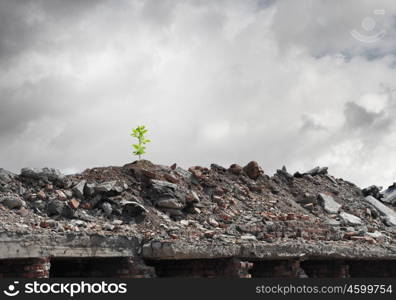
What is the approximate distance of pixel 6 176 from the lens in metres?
9.74

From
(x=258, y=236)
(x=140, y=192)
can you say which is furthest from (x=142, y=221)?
(x=258, y=236)

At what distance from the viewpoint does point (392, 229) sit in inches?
543

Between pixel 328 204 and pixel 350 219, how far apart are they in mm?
894

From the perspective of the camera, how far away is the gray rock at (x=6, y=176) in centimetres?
967

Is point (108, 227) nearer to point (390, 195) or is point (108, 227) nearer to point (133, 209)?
point (133, 209)

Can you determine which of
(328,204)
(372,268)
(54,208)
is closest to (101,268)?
(54,208)

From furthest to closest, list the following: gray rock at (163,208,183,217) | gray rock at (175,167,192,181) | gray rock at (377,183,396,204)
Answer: gray rock at (377,183,396,204) < gray rock at (175,167,192,181) < gray rock at (163,208,183,217)

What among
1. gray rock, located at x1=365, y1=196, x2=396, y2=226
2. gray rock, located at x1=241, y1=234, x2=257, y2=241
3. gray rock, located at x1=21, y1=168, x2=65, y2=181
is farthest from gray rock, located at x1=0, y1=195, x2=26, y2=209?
gray rock, located at x1=365, y1=196, x2=396, y2=226

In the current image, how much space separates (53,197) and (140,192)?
1.81 m

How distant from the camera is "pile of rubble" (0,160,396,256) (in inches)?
344

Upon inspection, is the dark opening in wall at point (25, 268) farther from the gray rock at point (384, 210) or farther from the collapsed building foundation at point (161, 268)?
the gray rock at point (384, 210)

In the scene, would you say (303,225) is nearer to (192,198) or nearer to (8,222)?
(192,198)

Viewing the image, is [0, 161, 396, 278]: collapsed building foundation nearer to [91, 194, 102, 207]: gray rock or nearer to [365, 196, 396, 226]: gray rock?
[91, 194, 102, 207]: gray rock

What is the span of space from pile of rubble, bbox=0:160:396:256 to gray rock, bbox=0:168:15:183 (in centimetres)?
2
